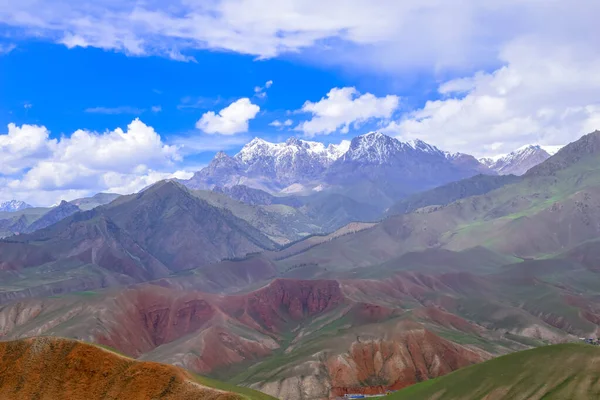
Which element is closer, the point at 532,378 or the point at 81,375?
the point at 81,375

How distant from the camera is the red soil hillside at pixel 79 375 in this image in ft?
374

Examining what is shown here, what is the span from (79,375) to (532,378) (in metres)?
105

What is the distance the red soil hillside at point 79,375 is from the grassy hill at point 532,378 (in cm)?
→ 8307

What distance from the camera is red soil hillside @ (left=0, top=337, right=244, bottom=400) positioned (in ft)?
374

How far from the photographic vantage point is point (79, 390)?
11869cm

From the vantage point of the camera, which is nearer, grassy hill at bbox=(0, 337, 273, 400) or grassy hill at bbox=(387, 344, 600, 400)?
grassy hill at bbox=(0, 337, 273, 400)

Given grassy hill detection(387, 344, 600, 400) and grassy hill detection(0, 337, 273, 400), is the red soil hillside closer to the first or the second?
grassy hill detection(0, 337, 273, 400)

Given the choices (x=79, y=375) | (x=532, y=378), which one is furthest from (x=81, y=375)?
(x=532, y=378)

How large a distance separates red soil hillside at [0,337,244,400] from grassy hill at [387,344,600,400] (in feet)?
273

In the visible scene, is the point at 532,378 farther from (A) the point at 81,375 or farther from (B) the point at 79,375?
(B) the point at 79,375

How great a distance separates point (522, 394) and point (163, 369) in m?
87.7

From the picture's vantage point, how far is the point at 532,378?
155500 millimetres

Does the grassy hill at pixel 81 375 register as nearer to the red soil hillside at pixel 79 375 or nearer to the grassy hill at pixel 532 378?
the red soil hillside at pixel 79 375

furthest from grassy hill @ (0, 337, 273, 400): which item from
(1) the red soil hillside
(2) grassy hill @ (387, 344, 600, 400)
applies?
(2) grassy hill @ (387, 344, 600, 400)
